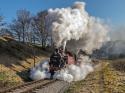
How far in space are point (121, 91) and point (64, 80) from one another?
13.3 m

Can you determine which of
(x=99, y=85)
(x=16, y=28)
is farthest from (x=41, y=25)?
(x=99, y=85)

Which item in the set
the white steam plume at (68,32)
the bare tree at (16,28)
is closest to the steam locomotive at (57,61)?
the white steam plume at (68,32)

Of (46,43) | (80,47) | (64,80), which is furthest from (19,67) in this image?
(46,43)

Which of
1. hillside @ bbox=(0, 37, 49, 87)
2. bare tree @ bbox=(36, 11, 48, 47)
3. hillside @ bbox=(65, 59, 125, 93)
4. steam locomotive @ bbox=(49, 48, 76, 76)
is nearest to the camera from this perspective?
hillside @ bbox=(65, 59, 125, 93)

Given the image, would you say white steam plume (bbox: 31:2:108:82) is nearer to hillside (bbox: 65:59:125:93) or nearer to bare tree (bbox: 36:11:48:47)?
hillside (bbox: 65:59:125:93)

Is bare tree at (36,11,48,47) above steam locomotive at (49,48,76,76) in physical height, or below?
above

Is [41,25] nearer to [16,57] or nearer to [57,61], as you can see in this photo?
[16,57]

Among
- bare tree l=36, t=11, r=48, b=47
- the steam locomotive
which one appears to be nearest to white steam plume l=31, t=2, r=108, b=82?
the steam locomotive

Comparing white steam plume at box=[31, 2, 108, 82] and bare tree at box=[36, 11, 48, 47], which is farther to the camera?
bare tree at box=[36, 11, 48, 47]

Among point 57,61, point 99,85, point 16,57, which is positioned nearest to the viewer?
point 99,85

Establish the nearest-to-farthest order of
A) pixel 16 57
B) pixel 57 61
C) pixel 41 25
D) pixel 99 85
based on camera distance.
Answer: pixel 99 85 → pixel 57 61 → pixel 16 57 → pixel 41 25

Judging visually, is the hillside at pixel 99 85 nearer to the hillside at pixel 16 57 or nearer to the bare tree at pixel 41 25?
the hillside at pixel 16 57

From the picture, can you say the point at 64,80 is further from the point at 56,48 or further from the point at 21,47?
the point at 21,47

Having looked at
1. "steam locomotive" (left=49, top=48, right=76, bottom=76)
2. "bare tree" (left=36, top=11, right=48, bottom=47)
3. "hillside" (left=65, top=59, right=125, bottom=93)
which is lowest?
"hillside" (left=65, top=59, right=125, bottom=93)
